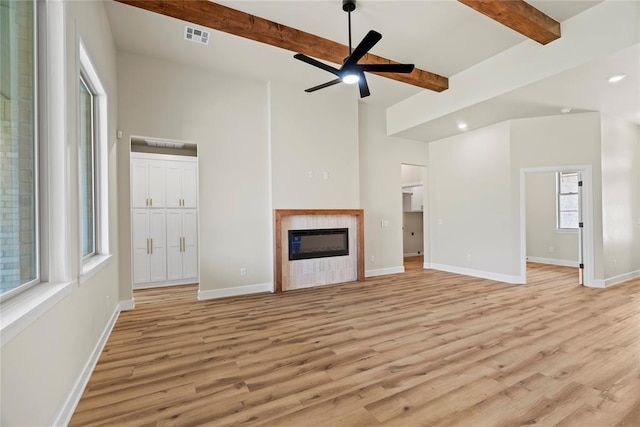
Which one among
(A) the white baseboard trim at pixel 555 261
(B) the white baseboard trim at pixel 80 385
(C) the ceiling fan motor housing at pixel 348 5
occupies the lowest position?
(A) the white baseboard trim at pixel 555 261

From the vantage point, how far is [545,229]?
7.52 m

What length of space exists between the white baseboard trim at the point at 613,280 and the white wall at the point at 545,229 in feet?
4.40

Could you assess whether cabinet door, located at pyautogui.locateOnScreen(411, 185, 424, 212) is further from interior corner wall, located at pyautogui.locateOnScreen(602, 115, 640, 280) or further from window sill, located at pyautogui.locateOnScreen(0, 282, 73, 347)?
window sill, located at pyautogui.locateOnScreen(0, 282, 73, 347)

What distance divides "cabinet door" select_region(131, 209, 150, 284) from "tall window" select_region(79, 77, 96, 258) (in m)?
2.16

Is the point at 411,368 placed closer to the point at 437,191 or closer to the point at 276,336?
the point at 276,336

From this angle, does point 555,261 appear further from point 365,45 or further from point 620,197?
point 365,45

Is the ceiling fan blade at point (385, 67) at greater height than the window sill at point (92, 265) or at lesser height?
greater

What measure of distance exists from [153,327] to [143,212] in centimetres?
257

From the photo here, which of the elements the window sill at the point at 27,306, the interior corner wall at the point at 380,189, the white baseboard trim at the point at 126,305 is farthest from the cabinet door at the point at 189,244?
the window sill at the point at 27,306

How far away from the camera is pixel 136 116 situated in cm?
419

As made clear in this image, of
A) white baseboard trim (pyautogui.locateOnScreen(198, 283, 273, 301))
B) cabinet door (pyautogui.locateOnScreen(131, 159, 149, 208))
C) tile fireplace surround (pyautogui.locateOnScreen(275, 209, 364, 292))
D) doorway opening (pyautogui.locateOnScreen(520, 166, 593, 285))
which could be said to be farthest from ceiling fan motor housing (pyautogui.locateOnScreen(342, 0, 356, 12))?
doorway opening (pyautogui.locateOnScreen(520, 166, 593, 285))

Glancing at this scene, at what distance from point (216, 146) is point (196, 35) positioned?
1511mm

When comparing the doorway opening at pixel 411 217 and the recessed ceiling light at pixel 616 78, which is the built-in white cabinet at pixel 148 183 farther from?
the recessed ceiling light at pixel 616 78

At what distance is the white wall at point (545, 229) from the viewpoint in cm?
711
